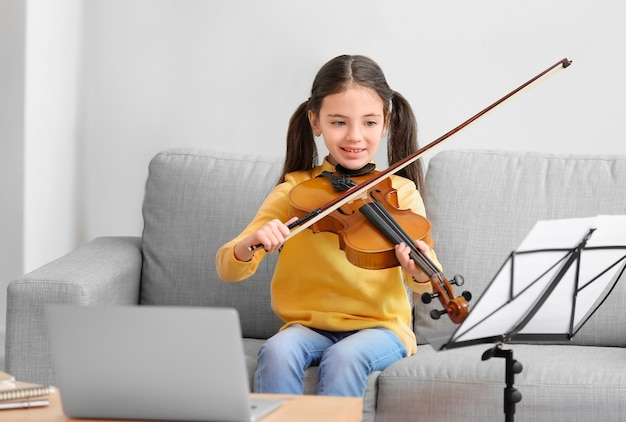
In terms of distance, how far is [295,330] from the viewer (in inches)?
84.9

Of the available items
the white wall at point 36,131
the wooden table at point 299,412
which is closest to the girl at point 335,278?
the wooden table at point 299,412

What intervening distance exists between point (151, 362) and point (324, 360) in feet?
2.76

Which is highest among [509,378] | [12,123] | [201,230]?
[12,123]

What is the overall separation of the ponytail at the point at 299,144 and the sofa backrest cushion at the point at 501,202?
370 mm

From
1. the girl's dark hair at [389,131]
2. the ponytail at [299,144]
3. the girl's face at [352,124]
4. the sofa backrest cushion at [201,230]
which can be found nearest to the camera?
the girl's face at [352,124]

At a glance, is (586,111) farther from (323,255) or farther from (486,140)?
(323,255)

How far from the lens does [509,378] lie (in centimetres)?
178

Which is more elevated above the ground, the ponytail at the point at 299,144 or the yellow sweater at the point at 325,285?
the ponytail at the point at 299,144

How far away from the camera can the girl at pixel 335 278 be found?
6.77 feet

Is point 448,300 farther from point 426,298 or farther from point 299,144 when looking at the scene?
Answer: point 299,144

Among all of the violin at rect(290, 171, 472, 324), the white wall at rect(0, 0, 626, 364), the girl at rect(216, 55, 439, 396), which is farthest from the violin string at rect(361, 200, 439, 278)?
the white wall at rect(0, 0, 626, 364)

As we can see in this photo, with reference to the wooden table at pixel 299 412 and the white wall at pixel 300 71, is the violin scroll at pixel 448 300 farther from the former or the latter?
the white wall at pixel 300 71

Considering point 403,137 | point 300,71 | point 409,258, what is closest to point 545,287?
point 409,258

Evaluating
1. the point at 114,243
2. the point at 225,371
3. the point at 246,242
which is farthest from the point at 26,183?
the point at 225,371
